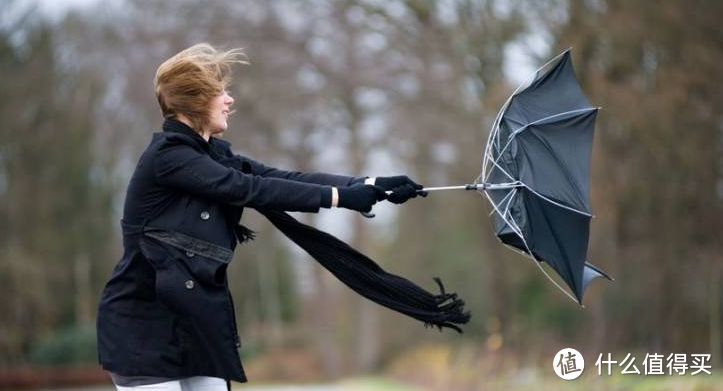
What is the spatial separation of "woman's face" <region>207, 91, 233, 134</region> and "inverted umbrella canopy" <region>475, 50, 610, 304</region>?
1197 millimetres

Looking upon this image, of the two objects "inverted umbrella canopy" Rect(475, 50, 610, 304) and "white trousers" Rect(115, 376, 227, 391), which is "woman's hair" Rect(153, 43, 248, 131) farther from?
"inverted umbrella canopy" Rect(475, 50, 610, 304)

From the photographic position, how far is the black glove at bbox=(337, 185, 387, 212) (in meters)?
4.15

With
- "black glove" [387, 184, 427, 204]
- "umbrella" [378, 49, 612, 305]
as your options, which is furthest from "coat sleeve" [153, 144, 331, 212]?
"umbrella" [378, 49, 612, 305]

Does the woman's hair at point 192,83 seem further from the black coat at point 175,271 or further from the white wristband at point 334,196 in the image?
the white wristband at point 334,196

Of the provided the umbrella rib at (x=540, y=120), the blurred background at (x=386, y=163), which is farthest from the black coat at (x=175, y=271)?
the blurred background at (x=386, y=163)

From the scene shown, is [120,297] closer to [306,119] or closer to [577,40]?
[577,40]

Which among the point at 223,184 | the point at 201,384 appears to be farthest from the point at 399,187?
the point at 201,384

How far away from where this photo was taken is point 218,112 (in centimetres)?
412

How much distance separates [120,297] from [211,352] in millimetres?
418

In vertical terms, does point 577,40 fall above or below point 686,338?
above

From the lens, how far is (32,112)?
2836 cm

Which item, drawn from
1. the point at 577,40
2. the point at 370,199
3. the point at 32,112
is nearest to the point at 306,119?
the point at 32,112

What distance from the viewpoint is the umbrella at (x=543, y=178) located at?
477cm

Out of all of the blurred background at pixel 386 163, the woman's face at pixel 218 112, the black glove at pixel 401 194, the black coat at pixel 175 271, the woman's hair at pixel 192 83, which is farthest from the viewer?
the blurred background at pixel 386 163
